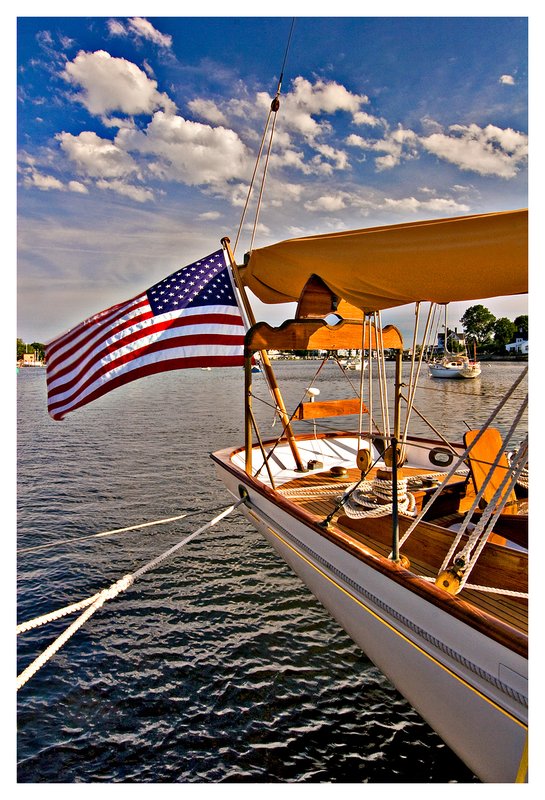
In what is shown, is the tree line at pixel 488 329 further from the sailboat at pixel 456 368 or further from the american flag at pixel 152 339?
the american flag at pixel 152 339

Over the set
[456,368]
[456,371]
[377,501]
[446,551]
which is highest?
[456,368]

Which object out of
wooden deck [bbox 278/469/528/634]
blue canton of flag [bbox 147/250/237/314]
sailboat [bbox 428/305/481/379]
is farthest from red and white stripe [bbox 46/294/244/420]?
sailboat [bbox 428/305/481/379]

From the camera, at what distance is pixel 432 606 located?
3621 mm

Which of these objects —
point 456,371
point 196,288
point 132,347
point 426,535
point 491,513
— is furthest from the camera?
point 456,371

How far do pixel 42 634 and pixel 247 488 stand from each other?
139 inches

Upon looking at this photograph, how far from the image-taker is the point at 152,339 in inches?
307

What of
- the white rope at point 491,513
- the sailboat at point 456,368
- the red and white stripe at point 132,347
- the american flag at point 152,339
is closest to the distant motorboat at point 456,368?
the sailboat at point 456,368

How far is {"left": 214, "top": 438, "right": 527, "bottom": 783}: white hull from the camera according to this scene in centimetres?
303

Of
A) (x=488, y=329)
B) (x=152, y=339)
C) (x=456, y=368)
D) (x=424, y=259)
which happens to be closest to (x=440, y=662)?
(x=424, y=259)

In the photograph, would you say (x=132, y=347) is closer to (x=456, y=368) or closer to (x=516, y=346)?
(x=456, y=368)

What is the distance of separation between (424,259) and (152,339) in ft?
16.6

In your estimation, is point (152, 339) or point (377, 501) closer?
point (377, 501)

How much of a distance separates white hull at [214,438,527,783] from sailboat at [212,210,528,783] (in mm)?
11
